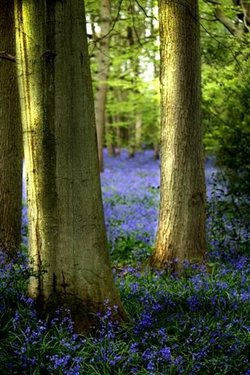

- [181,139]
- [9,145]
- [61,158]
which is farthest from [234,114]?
[61,158]

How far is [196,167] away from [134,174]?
13.9 m

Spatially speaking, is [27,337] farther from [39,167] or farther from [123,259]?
[123,259]

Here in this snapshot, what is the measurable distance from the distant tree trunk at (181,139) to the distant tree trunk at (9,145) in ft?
6.26

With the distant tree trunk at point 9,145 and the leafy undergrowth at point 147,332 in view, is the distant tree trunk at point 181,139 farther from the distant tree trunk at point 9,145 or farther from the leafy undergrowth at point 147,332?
the distant tree trunk at point 9,145

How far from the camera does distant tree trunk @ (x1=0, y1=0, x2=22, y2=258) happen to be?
619 cm

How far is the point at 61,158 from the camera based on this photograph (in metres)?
3.95

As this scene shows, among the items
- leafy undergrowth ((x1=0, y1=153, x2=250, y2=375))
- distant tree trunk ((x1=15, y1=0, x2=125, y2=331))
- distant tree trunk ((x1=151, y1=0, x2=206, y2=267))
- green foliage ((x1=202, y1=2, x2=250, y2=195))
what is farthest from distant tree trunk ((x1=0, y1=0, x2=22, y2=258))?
green foliage ((x1=202, y1=2, x2=250, y2=195))

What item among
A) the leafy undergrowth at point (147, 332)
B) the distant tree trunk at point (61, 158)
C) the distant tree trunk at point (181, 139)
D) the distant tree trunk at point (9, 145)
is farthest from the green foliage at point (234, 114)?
the distant tree trunk at point (61, 158)

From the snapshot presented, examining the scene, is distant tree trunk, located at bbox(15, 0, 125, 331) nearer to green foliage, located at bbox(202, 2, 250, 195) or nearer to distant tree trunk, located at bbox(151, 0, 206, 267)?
distant tree trunk, located at bbox(151, 0, 206, 267)

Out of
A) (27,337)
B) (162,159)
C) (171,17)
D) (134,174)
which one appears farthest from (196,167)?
(134,174)

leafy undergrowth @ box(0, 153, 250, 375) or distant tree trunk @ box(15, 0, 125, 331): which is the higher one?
distant tree trunk @ box(15, 0, 125, 331)

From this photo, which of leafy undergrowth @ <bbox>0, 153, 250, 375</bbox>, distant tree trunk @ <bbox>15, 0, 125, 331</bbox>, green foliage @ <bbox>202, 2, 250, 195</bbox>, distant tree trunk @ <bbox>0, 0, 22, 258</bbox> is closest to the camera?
leafy undergrowth @ <bbox>0, 153, 250, 375</bbox>

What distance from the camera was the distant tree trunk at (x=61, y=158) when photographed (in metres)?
3.86

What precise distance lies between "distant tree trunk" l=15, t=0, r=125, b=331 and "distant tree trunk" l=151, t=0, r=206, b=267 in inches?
97.5
